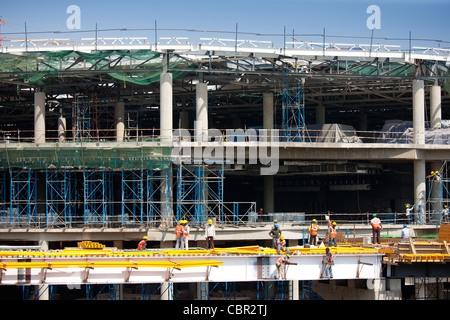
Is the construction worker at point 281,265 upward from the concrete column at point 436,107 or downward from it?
downward

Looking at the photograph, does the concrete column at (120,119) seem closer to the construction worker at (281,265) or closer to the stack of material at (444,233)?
the stack of material at (444,233)

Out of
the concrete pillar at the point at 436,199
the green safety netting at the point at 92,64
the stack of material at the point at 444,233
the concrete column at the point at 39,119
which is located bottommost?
the stack of material at the point at 444,233

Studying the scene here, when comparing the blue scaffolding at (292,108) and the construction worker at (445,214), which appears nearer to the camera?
the construction worker at (445,214)

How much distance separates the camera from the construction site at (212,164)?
1217 inches

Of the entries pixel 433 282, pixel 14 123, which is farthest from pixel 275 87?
pixel 14 123

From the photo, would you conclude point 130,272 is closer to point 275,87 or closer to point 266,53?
point 266,53

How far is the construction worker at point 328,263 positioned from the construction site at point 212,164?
242mm

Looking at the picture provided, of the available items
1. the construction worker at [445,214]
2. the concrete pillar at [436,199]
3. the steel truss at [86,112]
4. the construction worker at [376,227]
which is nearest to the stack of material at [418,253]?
the construction worker at [376,227]

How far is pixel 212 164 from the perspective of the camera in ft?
149

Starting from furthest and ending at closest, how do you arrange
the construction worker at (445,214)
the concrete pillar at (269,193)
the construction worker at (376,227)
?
the concrete pillar at (269,193) → the construction worker at (445,214) → the construction worker at (376,227)

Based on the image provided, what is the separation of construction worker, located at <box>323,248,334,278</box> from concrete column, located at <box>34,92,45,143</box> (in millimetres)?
25931

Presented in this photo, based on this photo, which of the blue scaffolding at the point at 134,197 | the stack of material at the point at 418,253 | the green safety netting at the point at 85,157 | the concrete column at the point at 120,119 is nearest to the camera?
the stack of material at the point at 418,253

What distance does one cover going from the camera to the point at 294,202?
6900cm

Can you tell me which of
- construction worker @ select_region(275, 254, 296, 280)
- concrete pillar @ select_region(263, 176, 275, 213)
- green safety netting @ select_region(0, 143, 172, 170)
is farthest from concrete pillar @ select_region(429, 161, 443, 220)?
construction worker @ select_region(275, 254, 296, 280)
